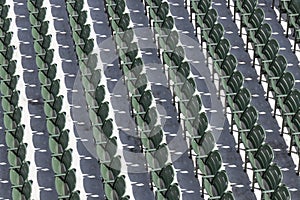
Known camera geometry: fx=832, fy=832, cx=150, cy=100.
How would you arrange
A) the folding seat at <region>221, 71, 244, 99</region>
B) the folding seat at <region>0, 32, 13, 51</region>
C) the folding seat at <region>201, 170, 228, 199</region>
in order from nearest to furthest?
the folding seat at <region>201, 170, 228, 199</region>
the folding seat at <region>221, 71, 244, 99</region>
the folding seat at <region>0, 32, 13, 51</region>

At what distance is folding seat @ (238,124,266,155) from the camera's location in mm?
10398

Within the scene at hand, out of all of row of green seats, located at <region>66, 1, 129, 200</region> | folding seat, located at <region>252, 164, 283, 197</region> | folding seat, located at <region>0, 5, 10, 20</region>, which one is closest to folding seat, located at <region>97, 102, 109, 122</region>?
row of green seats, located at <region>66, 1, 129, 200</region>

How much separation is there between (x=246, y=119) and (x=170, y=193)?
1504 mm

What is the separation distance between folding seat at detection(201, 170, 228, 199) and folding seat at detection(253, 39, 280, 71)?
6.70 feet

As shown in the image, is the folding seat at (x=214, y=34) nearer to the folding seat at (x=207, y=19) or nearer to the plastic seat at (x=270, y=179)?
the folding seat at (x=207, y=19)

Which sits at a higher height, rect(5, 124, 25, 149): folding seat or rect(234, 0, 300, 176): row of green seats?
rect(234, 0, 300, 176): row of green seats

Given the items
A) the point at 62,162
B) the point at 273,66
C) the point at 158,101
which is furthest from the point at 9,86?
the point at 273,66

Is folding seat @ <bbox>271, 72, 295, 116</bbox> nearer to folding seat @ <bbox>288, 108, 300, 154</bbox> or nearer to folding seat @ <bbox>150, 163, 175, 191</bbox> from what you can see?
folding seat @ <bbox>288, 108, 300, 154</bbox>

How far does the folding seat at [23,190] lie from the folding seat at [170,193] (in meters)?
1.63

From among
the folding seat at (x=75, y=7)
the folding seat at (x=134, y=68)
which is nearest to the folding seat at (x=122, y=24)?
the folding seat at (x=75, y=7)

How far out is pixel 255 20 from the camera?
12000 mm

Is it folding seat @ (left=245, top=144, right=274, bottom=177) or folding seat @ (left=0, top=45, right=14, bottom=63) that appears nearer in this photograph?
folding seat @ (left=245, top=144, right=274, bottom=177)

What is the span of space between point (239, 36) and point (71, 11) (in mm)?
2610

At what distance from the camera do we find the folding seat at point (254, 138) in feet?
34.1
